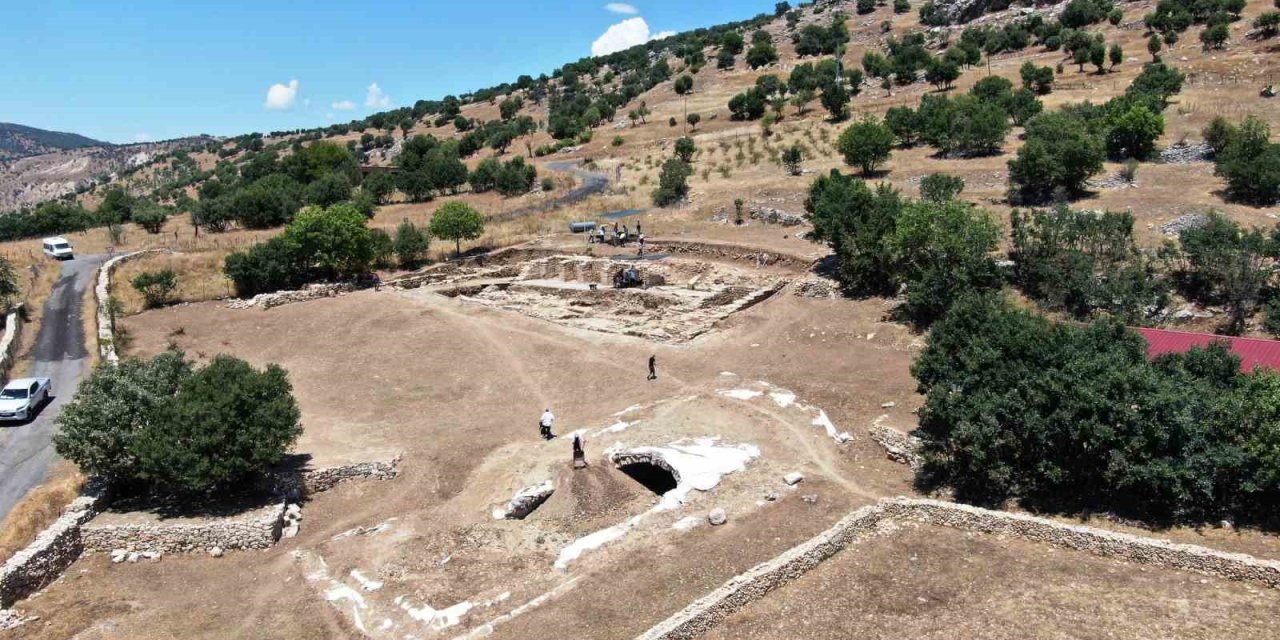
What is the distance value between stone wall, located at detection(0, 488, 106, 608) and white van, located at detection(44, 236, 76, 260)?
35825 millimetres

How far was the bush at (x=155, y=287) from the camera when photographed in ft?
127

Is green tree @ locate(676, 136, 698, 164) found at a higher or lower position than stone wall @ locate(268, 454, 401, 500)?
higher

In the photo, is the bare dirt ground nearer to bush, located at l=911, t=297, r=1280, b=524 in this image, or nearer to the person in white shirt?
bush, located at l=911, t=297, r=1280, b=524

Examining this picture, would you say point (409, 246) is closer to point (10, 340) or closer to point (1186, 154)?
point (10, 340)

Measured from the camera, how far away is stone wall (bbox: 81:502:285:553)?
18141mm

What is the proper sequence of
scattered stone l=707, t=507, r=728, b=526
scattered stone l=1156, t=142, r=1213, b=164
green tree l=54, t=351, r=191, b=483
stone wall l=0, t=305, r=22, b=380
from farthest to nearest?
1. scattered stone l=1156, t=142, r=1213, b=164
2. stone wall l=0, t=305, r=22, b=380
3. green tree l=54, t=351, r=191, b=483
4. scattered stone l=707, t=507, r=728, b=526

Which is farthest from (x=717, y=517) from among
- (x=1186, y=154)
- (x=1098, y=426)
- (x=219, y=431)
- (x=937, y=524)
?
(x=1186, y=154)

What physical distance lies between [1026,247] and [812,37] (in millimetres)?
97149

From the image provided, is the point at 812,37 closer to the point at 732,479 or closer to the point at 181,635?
the point at 732,479

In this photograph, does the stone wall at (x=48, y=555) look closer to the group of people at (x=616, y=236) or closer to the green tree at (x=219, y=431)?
the green tree at (x=219, y=431)

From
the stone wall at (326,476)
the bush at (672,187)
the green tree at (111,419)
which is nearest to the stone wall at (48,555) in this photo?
the green tree at (111,419)

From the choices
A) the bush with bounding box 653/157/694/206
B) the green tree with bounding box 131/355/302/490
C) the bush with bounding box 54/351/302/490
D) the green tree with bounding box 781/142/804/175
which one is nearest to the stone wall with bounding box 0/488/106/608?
the bush with bounding box 54/351/302/490

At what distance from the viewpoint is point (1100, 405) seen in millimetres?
16453

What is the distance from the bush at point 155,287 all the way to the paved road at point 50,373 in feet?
8.83
